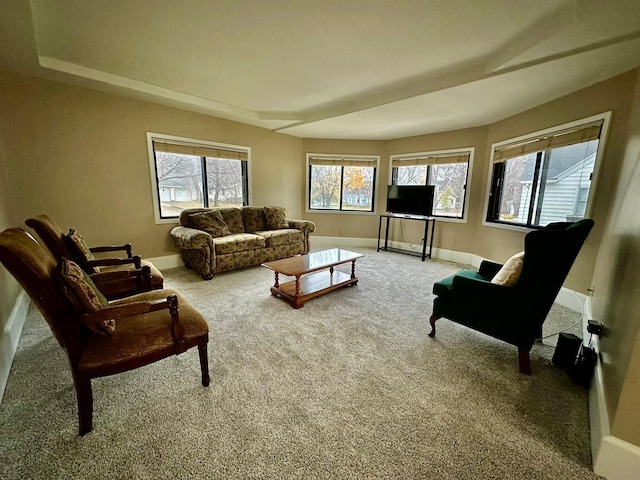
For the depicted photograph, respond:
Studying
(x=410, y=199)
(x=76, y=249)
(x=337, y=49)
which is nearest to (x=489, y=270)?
(x=337, y=49)

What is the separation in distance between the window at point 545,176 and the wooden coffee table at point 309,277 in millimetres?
2543

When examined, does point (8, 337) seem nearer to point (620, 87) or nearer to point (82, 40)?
point (82, 40)

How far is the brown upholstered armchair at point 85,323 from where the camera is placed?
1131 mm

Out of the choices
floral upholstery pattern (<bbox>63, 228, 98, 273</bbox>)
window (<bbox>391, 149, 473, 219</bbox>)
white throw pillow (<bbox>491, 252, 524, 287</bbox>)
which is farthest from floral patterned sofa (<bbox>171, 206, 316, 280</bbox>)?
white throw pillow (<bbox>491, 252, 524, 287</bbox>)

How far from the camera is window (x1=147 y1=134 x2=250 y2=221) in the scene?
3.94 meters

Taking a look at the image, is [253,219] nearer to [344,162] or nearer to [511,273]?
[344,162]

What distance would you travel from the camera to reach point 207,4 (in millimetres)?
1854

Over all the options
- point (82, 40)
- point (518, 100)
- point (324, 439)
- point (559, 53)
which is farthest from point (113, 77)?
point (518, 100)

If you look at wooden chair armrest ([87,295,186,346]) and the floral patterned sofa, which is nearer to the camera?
wooden chair armrest ([87,295,186,346])

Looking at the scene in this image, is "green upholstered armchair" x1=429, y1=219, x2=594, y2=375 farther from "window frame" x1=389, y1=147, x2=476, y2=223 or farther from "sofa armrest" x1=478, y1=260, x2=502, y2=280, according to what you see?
"window frame" x1=389, y1=147, x2=476, y2=223

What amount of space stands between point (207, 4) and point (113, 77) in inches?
77.9

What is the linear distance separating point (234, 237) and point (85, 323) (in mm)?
2834

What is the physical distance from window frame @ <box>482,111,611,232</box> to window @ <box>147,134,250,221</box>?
4.21 meters

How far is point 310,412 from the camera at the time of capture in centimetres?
149
